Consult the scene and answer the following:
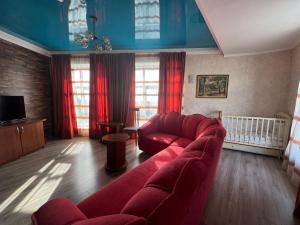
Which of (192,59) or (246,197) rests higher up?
(192,59)

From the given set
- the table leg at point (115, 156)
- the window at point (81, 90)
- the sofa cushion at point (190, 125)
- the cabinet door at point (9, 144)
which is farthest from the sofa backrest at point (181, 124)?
the cabinet door at point (9, 144)

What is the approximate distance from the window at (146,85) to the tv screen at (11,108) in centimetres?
272

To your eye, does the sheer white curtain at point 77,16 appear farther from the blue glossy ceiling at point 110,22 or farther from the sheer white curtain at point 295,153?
the sheer white curtain at point 295,153

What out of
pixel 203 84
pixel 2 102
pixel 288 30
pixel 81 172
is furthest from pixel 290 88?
pixel 2 102

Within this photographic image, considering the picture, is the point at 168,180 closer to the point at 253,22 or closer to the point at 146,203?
the point at 146,203

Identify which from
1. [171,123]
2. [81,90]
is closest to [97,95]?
[81,90]

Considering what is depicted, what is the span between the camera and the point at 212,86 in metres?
4.06

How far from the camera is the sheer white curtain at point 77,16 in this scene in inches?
83.8

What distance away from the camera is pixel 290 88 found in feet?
11.1

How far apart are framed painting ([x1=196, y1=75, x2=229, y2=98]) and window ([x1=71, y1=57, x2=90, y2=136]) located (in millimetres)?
3234

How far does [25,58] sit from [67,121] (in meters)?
1.89

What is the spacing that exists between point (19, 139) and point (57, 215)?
10.1 ft

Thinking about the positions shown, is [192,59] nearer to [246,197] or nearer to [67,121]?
[246,197]

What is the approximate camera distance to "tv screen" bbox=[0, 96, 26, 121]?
3.03m
